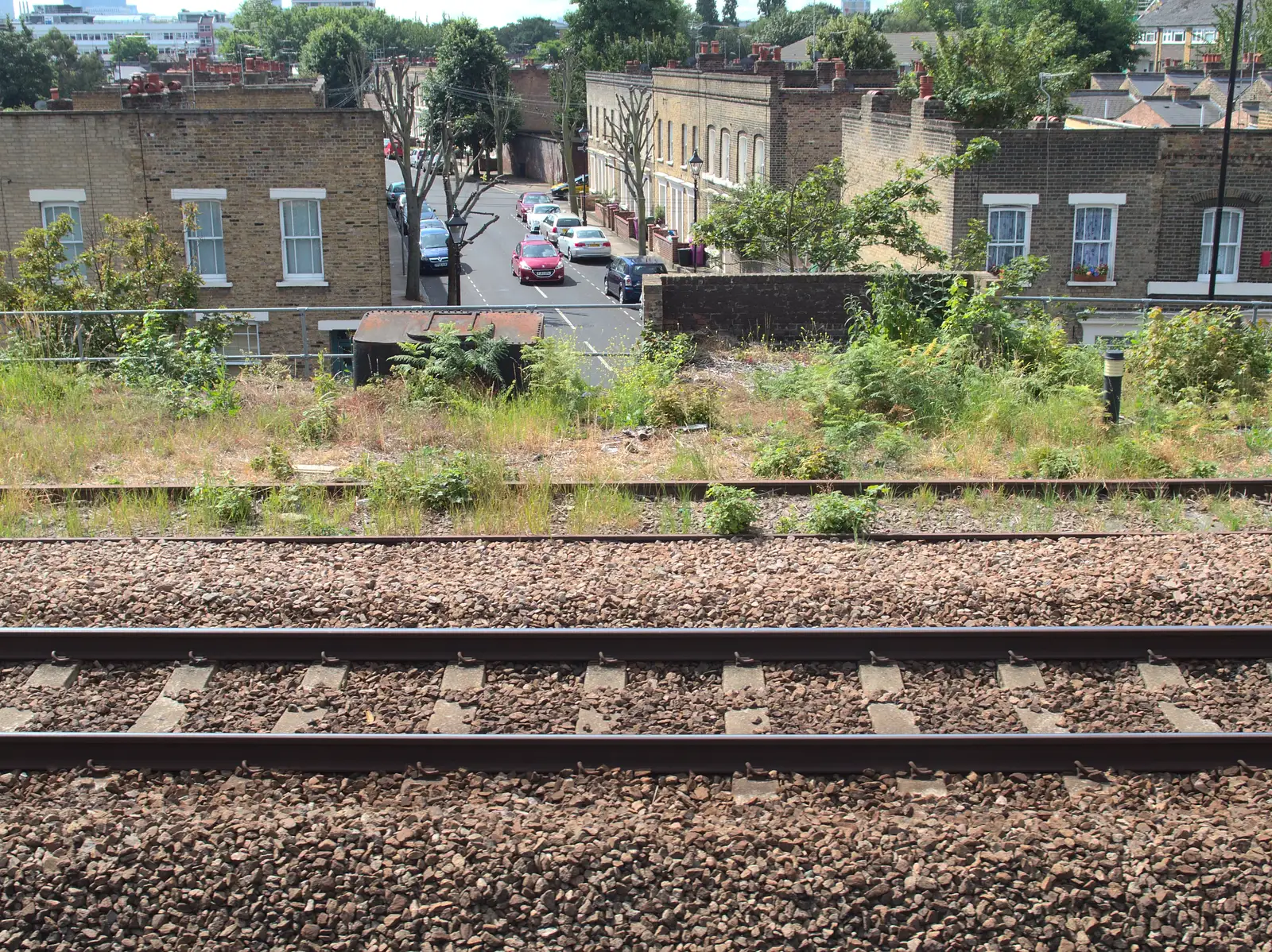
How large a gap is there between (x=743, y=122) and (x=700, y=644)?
3734cm

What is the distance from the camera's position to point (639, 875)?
5.53m

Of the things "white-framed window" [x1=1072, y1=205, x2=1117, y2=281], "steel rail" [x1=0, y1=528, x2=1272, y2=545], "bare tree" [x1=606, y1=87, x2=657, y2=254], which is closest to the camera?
"steel rail" [x1=0, y1=528, x2=1272, y2=545]

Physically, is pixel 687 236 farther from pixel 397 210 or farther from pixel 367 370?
pixel 367 370

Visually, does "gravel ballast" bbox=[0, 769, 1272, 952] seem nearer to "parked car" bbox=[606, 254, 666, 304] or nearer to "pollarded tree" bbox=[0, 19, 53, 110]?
"parked car" bbox=[606, 254, 666, 304]

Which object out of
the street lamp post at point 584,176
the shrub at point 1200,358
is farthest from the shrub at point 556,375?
the street lamp post at point 584,176

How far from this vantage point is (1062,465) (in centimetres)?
1111

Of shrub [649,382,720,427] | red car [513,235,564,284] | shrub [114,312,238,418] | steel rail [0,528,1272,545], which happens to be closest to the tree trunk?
red car [513,235,564,284]

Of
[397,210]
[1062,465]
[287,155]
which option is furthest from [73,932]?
[397,210]

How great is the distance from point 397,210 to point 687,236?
14131 millimetres

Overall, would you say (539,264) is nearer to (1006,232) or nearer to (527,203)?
(527,203)

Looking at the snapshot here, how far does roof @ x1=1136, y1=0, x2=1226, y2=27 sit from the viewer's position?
109188 millimetres

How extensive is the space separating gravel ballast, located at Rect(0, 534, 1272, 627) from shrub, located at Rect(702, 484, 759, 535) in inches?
11.0

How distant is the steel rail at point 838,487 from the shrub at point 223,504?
0.29 m

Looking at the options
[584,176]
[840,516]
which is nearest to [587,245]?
[584,176]
